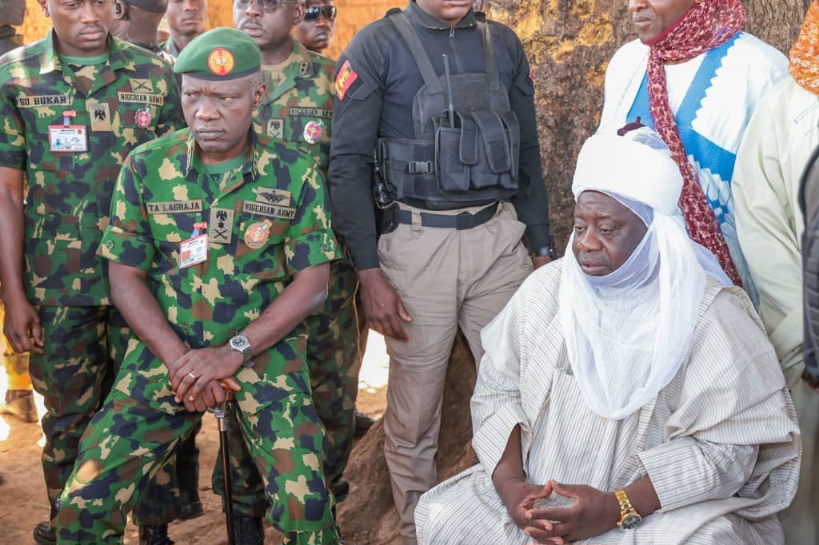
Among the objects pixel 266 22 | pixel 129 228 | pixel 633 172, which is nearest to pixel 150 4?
pixel 266 22

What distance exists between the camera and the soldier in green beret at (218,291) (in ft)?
10.2

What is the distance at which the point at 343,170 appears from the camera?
3.66 meters

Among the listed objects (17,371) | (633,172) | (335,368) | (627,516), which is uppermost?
(633,172)

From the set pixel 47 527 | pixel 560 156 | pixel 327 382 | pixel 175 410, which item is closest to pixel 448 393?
pixel 327 382

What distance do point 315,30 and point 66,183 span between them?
4.94 feet

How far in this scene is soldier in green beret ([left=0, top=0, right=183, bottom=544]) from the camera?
12.0 ft

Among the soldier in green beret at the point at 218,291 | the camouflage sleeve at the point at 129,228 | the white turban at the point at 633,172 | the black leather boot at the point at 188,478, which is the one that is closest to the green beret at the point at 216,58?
the soldier in green beret at the point at 218,291

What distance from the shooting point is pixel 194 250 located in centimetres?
321

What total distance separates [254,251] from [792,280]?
5.57 ft

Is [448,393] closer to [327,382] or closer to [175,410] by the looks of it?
[327,382]

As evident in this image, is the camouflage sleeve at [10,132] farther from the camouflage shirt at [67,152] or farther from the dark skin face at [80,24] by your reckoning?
the dark skin face at [80,24]

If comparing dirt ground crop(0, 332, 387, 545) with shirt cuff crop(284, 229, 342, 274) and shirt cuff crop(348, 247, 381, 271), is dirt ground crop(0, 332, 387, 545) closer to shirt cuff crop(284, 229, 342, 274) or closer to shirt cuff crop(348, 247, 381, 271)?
shirt cuff crop(348, 247, 381, 271)

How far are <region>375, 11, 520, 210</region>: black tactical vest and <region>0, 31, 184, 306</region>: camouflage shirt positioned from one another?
0.99 m

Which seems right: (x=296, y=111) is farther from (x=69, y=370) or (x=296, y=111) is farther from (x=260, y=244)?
(x=69, y=370)
